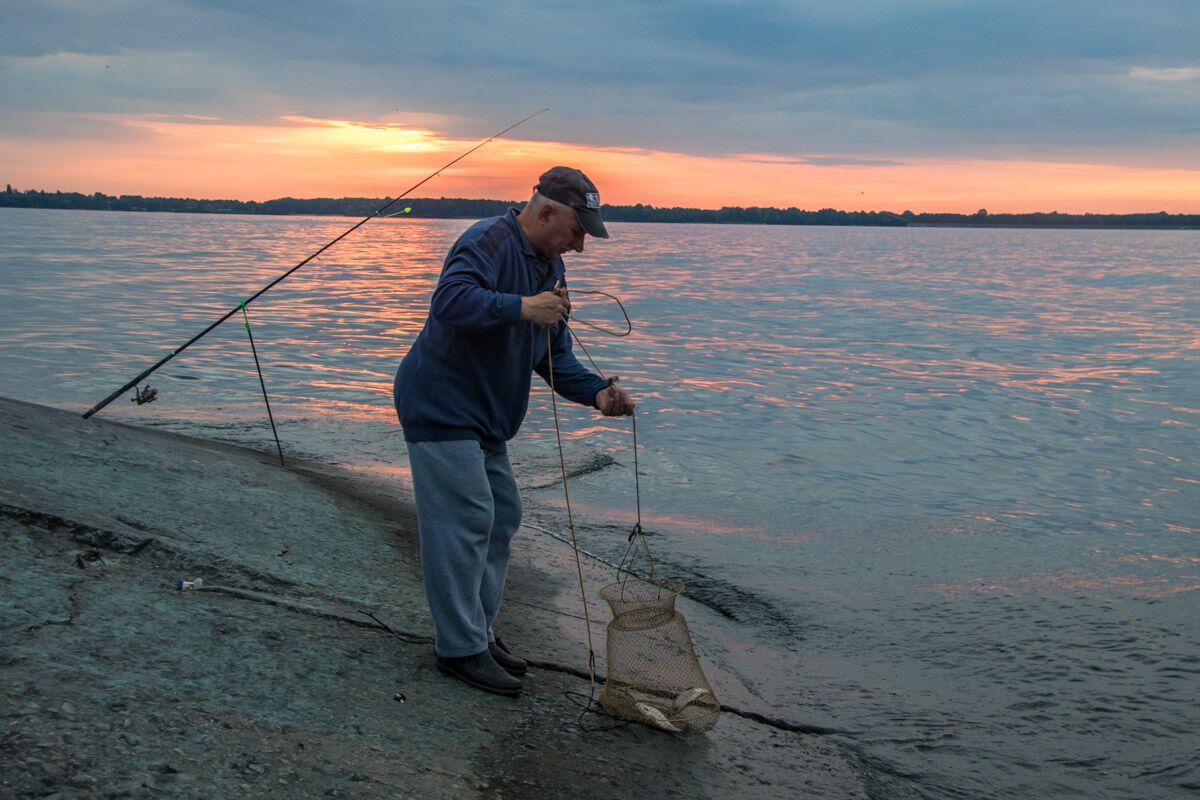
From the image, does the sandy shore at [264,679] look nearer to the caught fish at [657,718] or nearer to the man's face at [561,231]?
the caught fish at [657,718]

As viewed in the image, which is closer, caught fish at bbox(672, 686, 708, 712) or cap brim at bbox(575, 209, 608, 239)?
cap brim at bbox(575, 209, 608, 239)

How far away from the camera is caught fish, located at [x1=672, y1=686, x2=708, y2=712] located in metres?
4.09

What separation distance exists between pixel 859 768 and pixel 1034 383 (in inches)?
584

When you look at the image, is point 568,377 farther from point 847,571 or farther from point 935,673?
point 847,571

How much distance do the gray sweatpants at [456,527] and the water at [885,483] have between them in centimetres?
169

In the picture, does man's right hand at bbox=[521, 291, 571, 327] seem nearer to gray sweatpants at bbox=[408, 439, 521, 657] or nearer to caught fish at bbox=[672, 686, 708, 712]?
gray sweatpants at bbox=[408, 439, 521, 657]

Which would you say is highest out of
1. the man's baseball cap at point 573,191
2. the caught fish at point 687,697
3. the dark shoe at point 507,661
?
the man's baseball cap at point 573,191

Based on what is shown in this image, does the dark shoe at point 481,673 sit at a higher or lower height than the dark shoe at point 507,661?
higher

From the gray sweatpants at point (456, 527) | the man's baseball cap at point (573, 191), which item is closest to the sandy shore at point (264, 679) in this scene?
the gray sweatpants at point (456, 527)

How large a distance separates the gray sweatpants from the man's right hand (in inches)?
21.4

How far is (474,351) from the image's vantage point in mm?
3646

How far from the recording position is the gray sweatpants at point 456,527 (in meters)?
3.68

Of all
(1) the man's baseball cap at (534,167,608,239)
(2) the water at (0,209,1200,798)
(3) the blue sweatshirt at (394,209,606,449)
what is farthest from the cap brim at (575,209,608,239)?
(2) the water at (0,209,1200,798)

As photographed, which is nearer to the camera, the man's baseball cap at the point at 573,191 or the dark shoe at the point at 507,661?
the man's baseball cap at the point at 573,191
